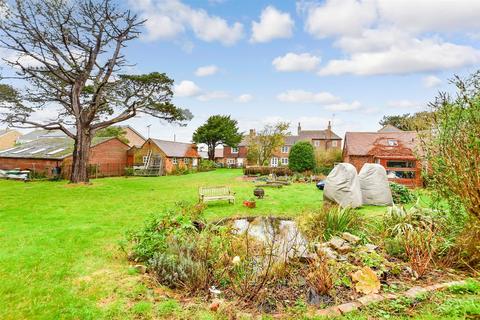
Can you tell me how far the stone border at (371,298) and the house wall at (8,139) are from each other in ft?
227

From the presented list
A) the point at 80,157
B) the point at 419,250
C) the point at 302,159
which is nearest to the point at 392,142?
the point at 302,159

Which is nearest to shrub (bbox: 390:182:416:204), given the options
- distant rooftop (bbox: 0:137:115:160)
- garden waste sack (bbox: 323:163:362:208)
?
garden waste sack (bbox: 323:163:362:208)

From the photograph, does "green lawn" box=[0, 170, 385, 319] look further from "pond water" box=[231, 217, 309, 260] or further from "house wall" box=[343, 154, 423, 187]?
"house wall" box=[343, 154, 423, 187]

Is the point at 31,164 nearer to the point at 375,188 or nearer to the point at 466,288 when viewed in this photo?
the point at 375,188

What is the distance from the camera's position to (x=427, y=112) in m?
6.81

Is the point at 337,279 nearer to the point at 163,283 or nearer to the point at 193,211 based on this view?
the point at 163,283

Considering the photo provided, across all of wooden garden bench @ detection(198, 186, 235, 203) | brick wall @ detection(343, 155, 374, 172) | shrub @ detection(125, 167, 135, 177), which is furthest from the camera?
shrub @ detection(125, 167, 135, 177)

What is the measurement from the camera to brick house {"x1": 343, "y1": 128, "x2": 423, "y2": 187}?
21.6 m

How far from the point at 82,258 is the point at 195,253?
2773 mm

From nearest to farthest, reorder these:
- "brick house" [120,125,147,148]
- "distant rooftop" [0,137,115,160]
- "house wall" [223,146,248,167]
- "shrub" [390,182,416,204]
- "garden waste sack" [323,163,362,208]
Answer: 1. "garden waste sack" [323,163,362,208]
2. "shrub" [390,182,416,204]
3. "distant rooftop" [0,137,115,160]
4. "brick house" [120,125,147,148]
5. "house wall" [223,146,248,167]

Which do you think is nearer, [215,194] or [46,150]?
[215,194]

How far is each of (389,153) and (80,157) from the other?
84.1 ft

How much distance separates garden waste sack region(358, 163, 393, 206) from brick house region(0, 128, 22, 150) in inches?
2606

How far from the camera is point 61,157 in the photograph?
2653 cm
